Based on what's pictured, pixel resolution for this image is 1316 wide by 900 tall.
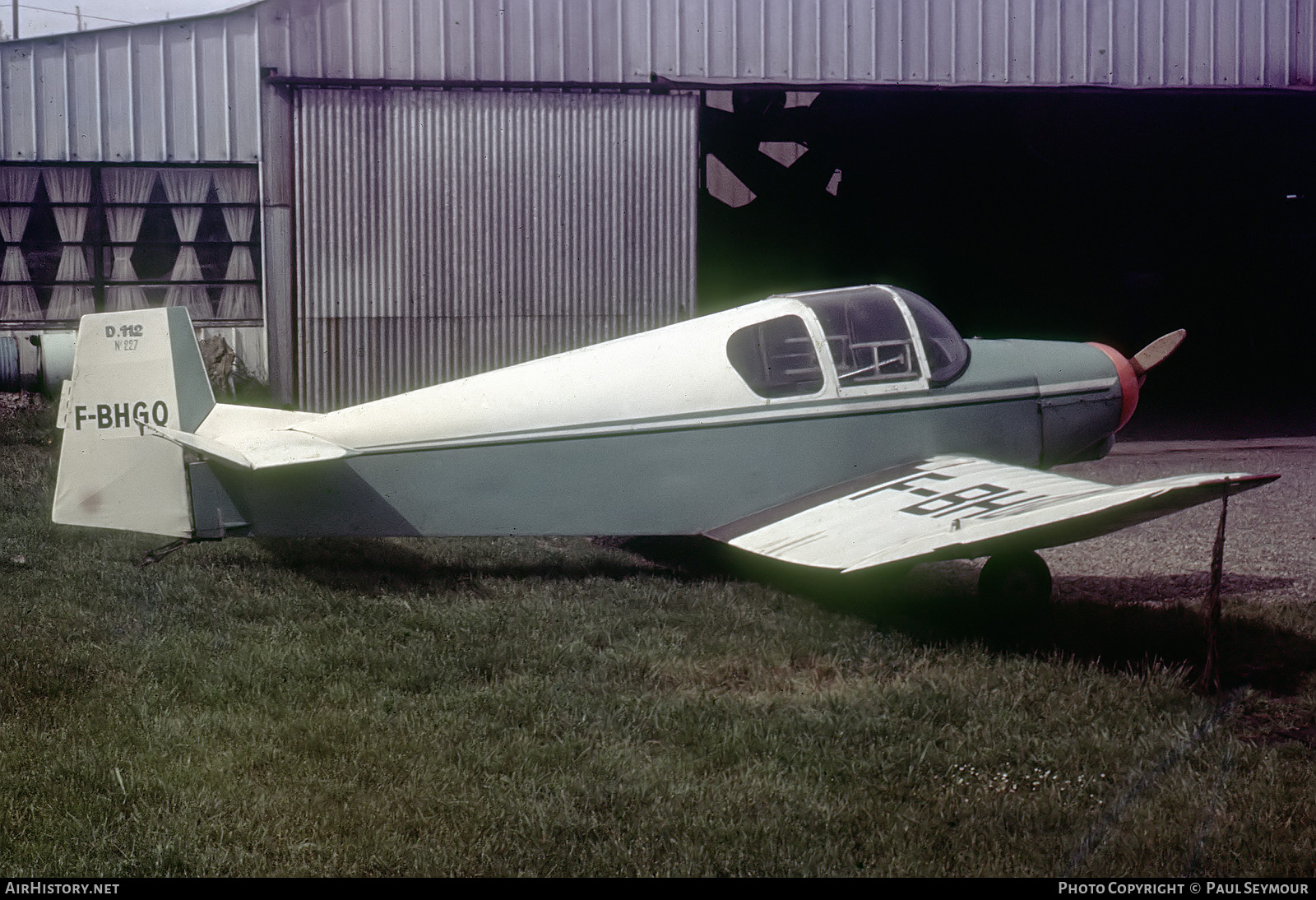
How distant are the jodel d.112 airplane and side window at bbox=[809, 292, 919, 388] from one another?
0.01 metres

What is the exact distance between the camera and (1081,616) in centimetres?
567

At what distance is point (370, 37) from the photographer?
37.2 ft

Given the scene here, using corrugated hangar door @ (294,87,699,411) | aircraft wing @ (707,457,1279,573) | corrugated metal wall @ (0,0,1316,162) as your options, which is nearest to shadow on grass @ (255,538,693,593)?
aircraft wing @ (707,457,1279,573)

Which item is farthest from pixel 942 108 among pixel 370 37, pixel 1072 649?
pixel 1072 649

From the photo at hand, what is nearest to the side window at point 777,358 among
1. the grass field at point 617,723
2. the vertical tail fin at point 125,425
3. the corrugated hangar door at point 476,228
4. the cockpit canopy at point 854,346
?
the cockpit canopy at point 854,346

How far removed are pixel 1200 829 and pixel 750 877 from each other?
146 centimetres

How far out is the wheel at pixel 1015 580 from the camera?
18.2ft

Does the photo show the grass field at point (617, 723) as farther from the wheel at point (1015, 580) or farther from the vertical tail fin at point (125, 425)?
the vertical tail fin at point (125, 425)

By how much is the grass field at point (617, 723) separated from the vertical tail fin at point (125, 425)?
19.6 inches

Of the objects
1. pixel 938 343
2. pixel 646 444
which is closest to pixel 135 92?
pixel 646 444

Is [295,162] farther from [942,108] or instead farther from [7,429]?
[942,108]

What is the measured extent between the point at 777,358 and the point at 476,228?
619cm

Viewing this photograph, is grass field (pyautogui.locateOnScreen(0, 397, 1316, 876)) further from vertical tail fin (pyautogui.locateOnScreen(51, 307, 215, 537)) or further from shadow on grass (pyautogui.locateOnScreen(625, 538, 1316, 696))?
vertical tail fin (pyautogui.locateOnScreen(51, 307, 215, 537))

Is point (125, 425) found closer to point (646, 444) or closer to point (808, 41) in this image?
point (646, 444)
